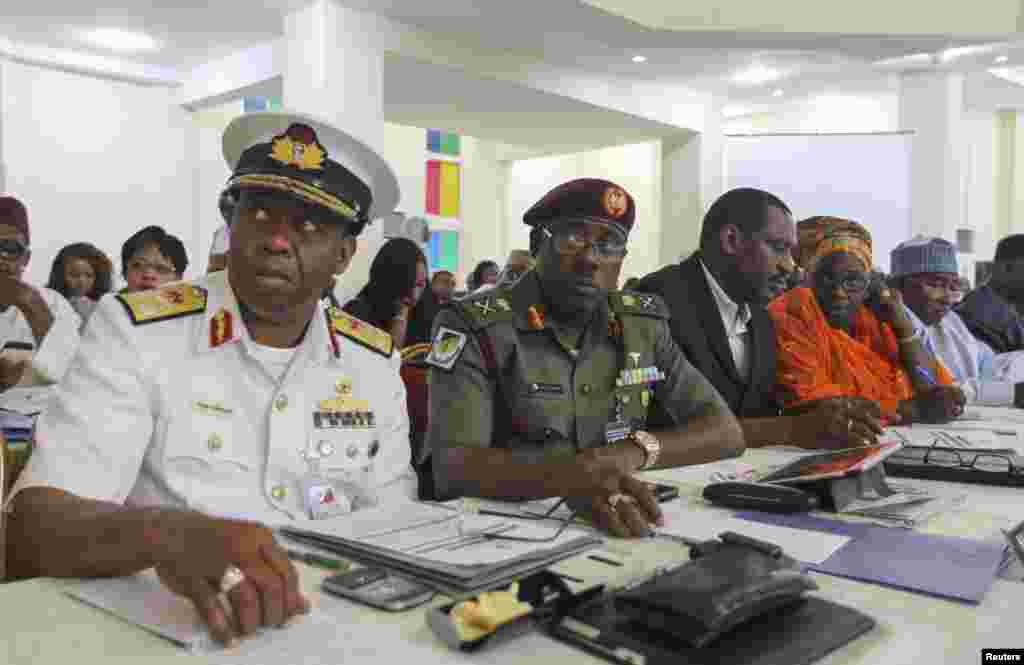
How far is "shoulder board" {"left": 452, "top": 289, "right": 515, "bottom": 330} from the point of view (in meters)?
2.14

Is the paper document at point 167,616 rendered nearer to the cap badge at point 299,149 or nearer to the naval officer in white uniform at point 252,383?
the naval officer in white uniform at point 252,383

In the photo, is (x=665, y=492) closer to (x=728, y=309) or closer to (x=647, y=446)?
(x=647, y=446)

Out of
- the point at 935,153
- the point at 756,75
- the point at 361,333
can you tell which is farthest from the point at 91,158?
the point at 935,153

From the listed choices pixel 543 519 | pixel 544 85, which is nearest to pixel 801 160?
pixel 544 85

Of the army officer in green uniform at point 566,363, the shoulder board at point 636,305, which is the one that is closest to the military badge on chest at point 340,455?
the army officer in green uniform at point 566,363

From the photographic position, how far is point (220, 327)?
1.58m

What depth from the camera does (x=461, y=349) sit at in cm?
210

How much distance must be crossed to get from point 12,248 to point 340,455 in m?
2.74

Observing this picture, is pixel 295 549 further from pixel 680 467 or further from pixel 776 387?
pixel 776 387

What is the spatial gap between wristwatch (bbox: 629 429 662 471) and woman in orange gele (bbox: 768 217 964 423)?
1.00 meters

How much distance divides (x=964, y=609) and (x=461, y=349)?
49.7 inches

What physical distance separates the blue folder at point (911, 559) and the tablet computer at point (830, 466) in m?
0.10

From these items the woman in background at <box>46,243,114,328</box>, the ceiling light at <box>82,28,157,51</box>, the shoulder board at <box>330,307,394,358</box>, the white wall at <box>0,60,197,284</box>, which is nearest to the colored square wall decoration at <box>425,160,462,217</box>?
the white wall at <box>0,60,197,284</box>

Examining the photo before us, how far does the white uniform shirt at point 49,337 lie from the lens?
321 cm
